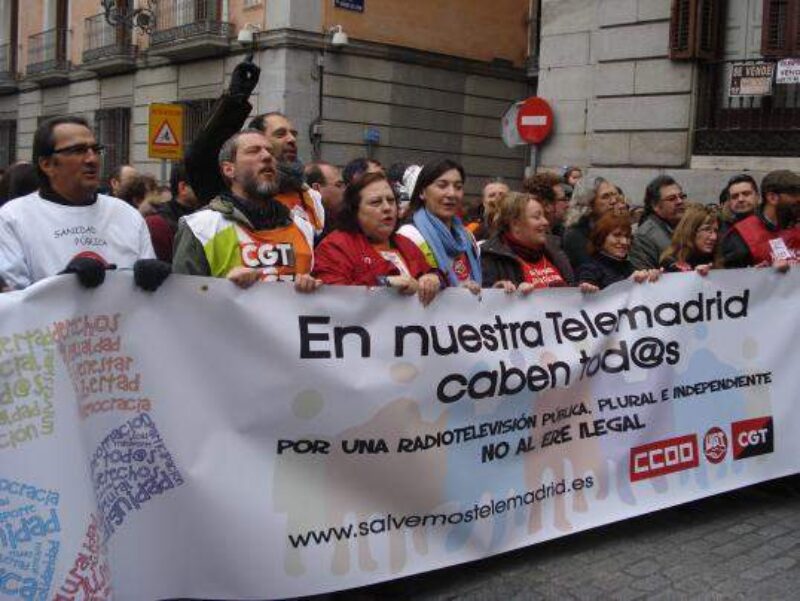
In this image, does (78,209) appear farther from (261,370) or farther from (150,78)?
(150,78)

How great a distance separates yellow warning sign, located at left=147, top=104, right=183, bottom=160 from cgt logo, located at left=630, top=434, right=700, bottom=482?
901 centimetres

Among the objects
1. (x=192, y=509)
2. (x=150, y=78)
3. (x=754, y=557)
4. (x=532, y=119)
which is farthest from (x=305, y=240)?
(x=150, y=78)

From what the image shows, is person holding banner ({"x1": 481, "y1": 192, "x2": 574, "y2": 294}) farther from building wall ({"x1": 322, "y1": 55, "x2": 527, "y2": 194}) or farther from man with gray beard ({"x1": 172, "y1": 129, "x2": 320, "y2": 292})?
building wall ({"x1": 322, "y1": 55, "x2": 527, "y2": 194})

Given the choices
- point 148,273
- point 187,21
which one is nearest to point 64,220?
point 148,273

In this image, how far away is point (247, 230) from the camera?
13.2 feet

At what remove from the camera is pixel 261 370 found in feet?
12.0

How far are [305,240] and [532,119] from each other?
370 inches

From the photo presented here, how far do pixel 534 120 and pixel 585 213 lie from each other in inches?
283

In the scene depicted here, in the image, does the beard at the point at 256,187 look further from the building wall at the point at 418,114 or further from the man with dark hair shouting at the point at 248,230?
the building wall at the point at 418,114

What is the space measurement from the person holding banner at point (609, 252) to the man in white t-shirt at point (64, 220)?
2389mm

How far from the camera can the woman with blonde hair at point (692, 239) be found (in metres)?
5.66

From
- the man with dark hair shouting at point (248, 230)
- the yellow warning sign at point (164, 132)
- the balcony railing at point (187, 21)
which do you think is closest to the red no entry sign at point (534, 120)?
the yellow warning sign at point (164, 132)

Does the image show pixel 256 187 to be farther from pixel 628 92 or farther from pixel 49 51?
pixel 49 51

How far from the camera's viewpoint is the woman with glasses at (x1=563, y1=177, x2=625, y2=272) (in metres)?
5.77
